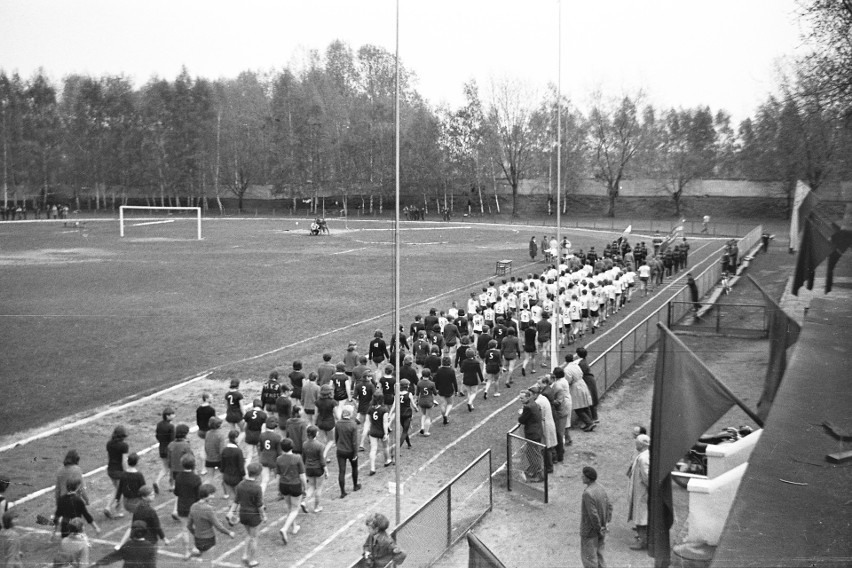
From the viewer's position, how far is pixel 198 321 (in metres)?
25.1

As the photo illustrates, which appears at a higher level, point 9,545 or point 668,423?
point 668,423

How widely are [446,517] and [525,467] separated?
2261 mm

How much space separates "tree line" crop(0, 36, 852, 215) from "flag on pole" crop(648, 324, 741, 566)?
49.0 metres

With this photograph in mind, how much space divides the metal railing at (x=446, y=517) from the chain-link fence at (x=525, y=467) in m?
0.63

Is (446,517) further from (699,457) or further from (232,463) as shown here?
(699,457)

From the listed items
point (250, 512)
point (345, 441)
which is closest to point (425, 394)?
point (345, 441)

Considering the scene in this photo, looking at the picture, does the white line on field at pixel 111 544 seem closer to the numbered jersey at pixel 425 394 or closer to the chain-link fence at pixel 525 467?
the chain-link fence at pixel 525 467

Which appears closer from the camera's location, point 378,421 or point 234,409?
point 378,421

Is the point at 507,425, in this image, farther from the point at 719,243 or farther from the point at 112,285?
the point at 719,243

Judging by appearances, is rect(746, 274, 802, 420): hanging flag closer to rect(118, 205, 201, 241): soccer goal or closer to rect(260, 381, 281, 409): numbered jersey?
rect(260, 381, 281, 409): numbered jersey

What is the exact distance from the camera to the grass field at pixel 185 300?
61.8 ft

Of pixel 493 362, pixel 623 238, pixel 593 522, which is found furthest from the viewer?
pixel 623 238

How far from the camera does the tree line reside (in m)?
59.8

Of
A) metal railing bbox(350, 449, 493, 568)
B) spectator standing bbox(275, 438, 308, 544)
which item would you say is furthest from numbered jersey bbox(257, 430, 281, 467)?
metal railing bbox(350, 449, 493, 568)
